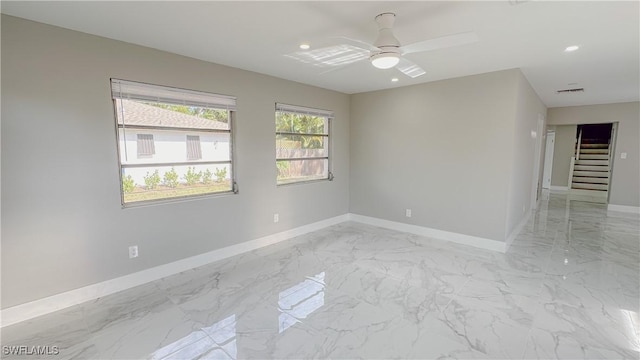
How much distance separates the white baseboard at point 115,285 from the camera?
7.46 feet

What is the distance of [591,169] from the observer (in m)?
8.75

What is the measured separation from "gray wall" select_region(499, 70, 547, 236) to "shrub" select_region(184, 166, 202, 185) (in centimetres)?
393

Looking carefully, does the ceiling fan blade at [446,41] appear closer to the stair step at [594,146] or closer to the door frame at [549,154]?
the door frame at [549,154]

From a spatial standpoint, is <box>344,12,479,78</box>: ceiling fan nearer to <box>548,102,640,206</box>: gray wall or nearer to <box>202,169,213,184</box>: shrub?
<box>202,169,213,184</box>: shrub

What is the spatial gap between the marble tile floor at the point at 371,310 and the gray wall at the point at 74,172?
1.12ft

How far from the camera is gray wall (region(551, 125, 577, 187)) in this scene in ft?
28.4

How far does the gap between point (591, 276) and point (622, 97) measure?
4.59 metres

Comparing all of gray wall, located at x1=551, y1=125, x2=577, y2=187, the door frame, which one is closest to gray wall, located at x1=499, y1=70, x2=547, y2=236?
the door frame

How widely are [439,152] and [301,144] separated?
83.9 inches

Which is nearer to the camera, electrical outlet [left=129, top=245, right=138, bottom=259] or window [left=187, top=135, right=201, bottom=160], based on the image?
electrical outlet [left=129, top=245, right=138, bottom=259]

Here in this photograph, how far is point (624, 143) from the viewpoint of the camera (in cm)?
601

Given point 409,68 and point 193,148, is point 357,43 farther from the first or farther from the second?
point 193,148

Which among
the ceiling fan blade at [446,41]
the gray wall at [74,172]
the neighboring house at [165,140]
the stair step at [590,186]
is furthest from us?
the stair step at [590,186]

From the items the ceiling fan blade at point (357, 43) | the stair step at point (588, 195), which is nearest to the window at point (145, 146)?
the ceiling fan blade at point (357, 43)
